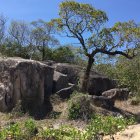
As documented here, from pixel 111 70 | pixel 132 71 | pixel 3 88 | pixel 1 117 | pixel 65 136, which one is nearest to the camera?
pixel 65 136

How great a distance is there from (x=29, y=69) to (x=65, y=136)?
771 cm

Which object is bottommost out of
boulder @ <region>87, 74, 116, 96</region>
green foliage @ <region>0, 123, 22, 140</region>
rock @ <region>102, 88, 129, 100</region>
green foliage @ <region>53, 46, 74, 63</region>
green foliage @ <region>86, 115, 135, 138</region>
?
green foliage @ <region>0, 123, 22, 140</region>

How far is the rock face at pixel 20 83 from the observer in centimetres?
1848

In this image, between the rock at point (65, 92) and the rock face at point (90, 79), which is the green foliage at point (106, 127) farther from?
the rock face at point (90, 79)

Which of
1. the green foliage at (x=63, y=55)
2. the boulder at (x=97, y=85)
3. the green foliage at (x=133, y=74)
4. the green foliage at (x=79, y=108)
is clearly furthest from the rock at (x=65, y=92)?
the green foliage at (x=63, y=55)

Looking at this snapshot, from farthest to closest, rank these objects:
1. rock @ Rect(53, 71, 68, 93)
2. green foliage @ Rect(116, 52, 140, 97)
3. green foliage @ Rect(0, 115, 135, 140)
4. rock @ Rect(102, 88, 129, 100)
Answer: rock @ Rect(102, 88, 129, 100) → green foliage @ Rect(116, 52, 140, 97) → rock @ Rect(53, 71, 68, 93) → green foliage @ Rect(0, 115, 135, 140)

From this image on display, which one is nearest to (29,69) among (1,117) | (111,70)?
(1,117)

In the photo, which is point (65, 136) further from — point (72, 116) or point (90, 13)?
point (90, 13)

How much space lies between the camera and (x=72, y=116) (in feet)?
57.8

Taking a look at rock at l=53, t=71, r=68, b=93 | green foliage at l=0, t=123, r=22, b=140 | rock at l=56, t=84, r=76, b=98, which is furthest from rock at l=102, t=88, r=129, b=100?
green foliage at l=0, t=123, r=22, b=140

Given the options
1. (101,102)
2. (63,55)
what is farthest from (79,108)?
(63,55)

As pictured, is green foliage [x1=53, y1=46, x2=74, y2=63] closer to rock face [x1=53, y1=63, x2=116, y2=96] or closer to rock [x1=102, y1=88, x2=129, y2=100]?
rock face [x1=53, y1=63, x2=116, y2=96]

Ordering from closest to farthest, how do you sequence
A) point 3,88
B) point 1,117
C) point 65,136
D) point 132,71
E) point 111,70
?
point 65,136 → point 1,117 → point 3,88 → point 132,71 → point 111,70

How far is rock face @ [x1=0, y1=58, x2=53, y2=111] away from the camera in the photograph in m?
18.5
